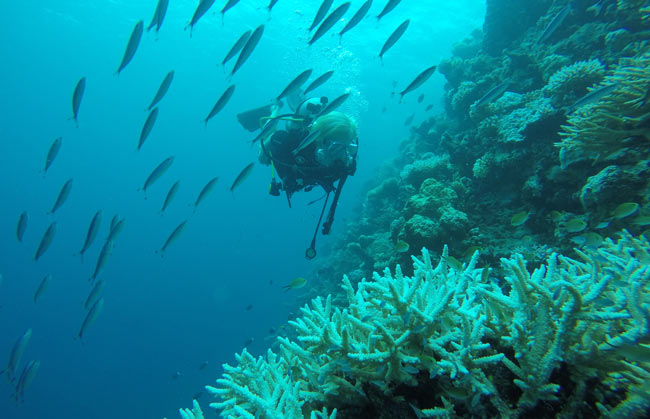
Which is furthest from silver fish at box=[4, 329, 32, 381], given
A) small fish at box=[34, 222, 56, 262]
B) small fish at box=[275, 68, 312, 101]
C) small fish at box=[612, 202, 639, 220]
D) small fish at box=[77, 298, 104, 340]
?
small fish at box=[612, 202, 639, 220]

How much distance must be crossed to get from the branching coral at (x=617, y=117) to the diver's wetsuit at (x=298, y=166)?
10.9 feet

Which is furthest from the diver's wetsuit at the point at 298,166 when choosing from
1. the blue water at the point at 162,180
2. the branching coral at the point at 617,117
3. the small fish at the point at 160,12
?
the blue water at the point at 162,180

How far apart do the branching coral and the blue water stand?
53.5ft

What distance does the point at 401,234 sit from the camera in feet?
18.3

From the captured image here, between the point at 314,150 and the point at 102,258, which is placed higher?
the point at 102,258

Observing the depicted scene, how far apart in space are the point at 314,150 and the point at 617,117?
4.22 m

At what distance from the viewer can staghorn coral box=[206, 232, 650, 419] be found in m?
1.33

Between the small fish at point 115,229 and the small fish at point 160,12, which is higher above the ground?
the small fish at point 160,12

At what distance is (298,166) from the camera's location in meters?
4.93

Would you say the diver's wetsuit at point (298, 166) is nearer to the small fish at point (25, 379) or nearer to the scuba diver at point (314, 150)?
the scuba diver at point (314, 150)

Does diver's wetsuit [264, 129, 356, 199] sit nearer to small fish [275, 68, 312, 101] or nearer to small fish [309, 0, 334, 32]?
small fish [275, 68, 312, 101]

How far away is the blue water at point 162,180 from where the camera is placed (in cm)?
3069

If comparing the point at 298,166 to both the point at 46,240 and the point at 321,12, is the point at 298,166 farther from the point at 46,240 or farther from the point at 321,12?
the point at 46,240

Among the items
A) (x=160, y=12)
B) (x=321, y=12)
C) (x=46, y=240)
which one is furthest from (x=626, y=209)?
(x=46, y=240)
